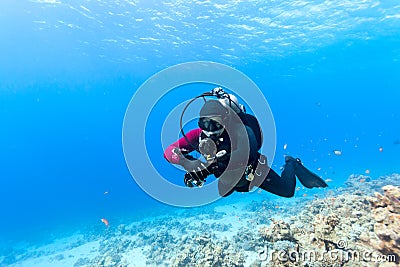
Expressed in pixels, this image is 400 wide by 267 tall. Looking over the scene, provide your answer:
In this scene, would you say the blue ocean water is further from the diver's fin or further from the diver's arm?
the diver's arm

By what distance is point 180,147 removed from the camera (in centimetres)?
445

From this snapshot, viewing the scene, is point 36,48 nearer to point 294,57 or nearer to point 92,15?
point 92,15

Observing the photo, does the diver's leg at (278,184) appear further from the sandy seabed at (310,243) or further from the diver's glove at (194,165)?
the diver's glove at (194,165)

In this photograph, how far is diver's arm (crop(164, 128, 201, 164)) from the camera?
4.22 m

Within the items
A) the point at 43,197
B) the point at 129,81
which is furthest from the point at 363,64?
the point at 43,197

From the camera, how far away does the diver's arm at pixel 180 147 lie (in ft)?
13.9

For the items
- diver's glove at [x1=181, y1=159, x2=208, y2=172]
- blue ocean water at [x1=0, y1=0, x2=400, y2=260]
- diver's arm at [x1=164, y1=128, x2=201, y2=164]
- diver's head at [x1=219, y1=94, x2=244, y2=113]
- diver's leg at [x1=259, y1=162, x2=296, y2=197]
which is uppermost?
blue ocean water at [x1=0, y1=0, x2=400, y2=260]

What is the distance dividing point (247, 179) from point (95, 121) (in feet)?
317

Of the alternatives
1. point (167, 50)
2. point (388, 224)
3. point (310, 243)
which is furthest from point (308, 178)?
point (167, 50)

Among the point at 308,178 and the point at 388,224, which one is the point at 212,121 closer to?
the point at 388,224

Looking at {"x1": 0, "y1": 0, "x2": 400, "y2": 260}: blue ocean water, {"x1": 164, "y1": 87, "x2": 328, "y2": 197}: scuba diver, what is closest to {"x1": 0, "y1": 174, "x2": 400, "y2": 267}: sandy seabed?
{"x1": 164, "y1": 87, "x2": 328, "y2": 197}: scuba diver

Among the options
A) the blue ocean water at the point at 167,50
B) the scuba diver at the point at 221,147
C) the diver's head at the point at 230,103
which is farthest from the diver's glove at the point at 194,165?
the blue ocean water at the point at 167,50

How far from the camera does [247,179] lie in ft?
14.4

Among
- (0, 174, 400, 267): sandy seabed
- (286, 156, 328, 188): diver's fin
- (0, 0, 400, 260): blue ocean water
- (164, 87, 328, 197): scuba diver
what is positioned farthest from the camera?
(0, 0, 400, 260): blue ocean water
